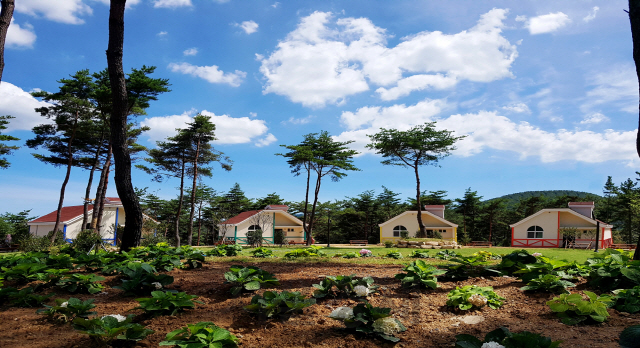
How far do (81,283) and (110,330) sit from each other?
1987 millimetres

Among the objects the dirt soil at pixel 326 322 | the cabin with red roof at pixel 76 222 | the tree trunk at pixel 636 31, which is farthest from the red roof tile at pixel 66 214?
the tree trunk at pixel 636 31

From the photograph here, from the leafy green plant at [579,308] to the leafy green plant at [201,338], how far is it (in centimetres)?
256

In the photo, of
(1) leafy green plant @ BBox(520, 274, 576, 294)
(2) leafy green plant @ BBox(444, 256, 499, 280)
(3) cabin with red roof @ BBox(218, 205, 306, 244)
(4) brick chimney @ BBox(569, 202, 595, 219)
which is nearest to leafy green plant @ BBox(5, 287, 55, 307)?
(2) leafy green plant @ BBox(444, 256, 499, 280)

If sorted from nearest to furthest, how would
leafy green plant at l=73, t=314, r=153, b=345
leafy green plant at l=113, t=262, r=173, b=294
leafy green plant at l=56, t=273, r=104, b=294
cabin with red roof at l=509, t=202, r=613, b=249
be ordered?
leafy green plant at l=73, t=314, r=153, b=345, leafy green plant at l=113, t=262, r=173, b=294, leafy green plant at l=56, t=273, r=104, b=294, cabin with red roof at l=509, t=202, r=613, b=249

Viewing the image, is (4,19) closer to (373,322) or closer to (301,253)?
(301,253)

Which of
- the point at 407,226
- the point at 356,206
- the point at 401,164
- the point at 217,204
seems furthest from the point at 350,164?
the point at 217,204

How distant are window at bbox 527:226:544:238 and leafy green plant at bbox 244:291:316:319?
31.8 meters

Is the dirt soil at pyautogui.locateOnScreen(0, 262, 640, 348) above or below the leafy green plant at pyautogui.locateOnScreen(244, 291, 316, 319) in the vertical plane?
below

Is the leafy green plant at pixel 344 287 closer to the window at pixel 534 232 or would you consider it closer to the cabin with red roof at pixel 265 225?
the cabin with red roof at pixel 265 225

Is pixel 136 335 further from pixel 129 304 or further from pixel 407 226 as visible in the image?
pixel 407 226

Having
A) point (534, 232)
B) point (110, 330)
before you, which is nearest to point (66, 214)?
point (110, 330)

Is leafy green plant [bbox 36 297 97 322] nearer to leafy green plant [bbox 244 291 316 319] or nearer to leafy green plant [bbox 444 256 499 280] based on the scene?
leafy green plant [bbox 244 291 316 319]

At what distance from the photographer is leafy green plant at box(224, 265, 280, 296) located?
349 centimetres

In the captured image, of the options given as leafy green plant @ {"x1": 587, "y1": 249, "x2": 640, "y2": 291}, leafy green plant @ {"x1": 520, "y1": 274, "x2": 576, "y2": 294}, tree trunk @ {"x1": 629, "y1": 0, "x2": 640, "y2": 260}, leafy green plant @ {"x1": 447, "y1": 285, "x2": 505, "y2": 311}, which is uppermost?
tree trunk @ {"x1": 629, "y1": 0, "x2": 640, "y2": 260}
